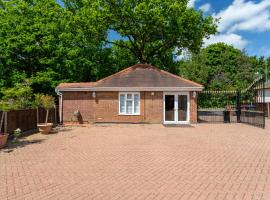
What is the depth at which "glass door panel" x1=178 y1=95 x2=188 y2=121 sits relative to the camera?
73.5ft

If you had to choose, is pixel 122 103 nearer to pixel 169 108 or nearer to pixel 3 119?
pixel 169 108

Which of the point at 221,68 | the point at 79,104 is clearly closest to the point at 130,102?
the point at 79,104

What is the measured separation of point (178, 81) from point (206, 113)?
4.89 metres

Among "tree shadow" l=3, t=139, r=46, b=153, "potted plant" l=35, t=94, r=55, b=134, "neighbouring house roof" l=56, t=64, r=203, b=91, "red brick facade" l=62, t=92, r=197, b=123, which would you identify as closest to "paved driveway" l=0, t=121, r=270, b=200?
"tree shadow" l=3, t=139, r=46, b=153

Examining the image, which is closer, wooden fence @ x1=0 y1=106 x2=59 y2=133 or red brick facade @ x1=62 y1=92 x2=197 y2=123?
wooden fence @ x1=0 y1=106 x2=59 y2=133

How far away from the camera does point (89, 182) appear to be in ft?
23.4

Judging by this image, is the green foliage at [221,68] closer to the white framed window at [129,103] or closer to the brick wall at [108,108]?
the white framed window at [129,103]

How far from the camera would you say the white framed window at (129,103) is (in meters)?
22.6

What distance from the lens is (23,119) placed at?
16688mm

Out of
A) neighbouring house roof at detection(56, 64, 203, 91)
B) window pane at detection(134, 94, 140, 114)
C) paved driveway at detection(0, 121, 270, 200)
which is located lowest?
paved driveway at detection(0, 121, 270, 200)

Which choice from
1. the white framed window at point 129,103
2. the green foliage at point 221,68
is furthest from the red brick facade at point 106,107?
the green foliage at point 221,68

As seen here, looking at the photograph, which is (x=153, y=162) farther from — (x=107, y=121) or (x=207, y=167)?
(x=107, y=121)

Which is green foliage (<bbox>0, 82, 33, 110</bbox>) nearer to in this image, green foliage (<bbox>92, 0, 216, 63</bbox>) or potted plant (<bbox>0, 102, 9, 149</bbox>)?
potted plant (<bbox>0, 102, 9, 149</bbox>)

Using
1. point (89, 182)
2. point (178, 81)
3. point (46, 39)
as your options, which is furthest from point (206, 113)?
point (89, 182)
